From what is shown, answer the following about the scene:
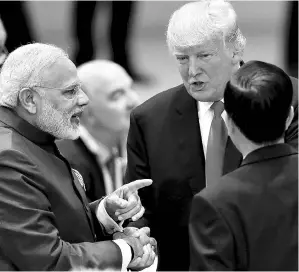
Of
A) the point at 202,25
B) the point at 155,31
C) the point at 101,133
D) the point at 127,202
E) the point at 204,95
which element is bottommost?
the point at 155,31

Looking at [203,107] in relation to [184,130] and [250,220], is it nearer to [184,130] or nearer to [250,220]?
[184,130]

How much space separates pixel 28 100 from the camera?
2.42m

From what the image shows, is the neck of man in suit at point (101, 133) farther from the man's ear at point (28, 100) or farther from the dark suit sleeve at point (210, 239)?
the dark suit sleeve at point (210, 239)

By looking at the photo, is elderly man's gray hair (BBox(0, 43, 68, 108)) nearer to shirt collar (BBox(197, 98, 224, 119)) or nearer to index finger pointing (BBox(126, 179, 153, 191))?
index finger pointing (BBox(126, 179, 153, 191))

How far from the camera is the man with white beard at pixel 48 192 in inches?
88.1

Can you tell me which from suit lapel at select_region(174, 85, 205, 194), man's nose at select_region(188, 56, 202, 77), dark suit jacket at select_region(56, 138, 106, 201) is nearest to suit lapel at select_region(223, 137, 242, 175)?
suit lapel at select_region(174, 85, 205, 194)

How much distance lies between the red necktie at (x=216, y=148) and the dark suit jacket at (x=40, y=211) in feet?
1.34

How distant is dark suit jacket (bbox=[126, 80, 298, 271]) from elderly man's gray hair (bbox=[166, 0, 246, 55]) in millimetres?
244

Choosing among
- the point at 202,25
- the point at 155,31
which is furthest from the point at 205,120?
the point at 155,31

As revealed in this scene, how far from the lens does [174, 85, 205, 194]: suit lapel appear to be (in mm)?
2662

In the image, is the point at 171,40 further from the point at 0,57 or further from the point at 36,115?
the point at 0,57

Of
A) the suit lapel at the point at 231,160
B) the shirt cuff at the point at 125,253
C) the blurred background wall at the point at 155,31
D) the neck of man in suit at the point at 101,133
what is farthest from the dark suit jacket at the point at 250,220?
the blurred background wall at the point at 155,31

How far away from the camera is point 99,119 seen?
13.5 ft

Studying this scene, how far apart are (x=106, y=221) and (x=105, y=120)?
5.21 feet
